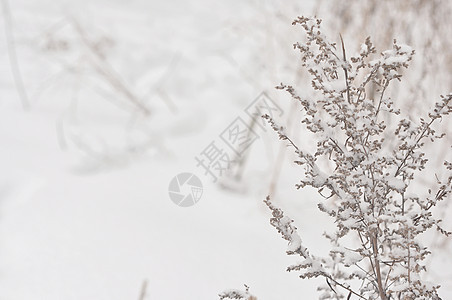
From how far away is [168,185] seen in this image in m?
1.86

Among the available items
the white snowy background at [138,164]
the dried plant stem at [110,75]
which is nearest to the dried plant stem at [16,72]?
the white snowy background at [138,164]

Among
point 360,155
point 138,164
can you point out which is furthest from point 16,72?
point 360,155

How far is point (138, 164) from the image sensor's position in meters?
2.02

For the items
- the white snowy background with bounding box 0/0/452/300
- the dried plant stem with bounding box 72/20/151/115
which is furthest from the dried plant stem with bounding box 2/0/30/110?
the dried plant stem with bounding box 72/20/151/115

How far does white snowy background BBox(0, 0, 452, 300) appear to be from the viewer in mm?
1340

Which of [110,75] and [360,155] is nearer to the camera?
[360,155]

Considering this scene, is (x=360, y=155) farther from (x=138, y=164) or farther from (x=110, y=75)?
(x=110, y=75)

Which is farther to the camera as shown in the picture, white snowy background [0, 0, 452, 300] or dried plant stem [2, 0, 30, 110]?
dried plant stem [2, 0, 30, 110]

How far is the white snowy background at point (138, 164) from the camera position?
1340 mm

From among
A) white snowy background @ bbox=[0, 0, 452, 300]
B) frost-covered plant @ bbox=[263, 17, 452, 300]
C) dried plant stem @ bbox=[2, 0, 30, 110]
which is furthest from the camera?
dried plant stem @ bbox=[2, 0, 30, 110]

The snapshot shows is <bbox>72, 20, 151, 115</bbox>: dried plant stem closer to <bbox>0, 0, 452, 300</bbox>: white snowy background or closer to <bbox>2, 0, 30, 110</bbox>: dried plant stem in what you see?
<bbox>0, 0, 452, 300</bbox>: white snowy background

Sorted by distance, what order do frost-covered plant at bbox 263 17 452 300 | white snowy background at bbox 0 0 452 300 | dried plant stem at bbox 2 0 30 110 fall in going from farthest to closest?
dried plant stem at bbox 2 0 30 110 → white snowy background at bbox 0 0 452 300 → frost-covered plant at bbox 263 17 452 300

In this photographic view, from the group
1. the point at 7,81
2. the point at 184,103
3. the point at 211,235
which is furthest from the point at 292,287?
the point at 7,81

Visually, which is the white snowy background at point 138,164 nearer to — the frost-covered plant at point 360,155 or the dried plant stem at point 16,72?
the dried plant stem at point 16,72
